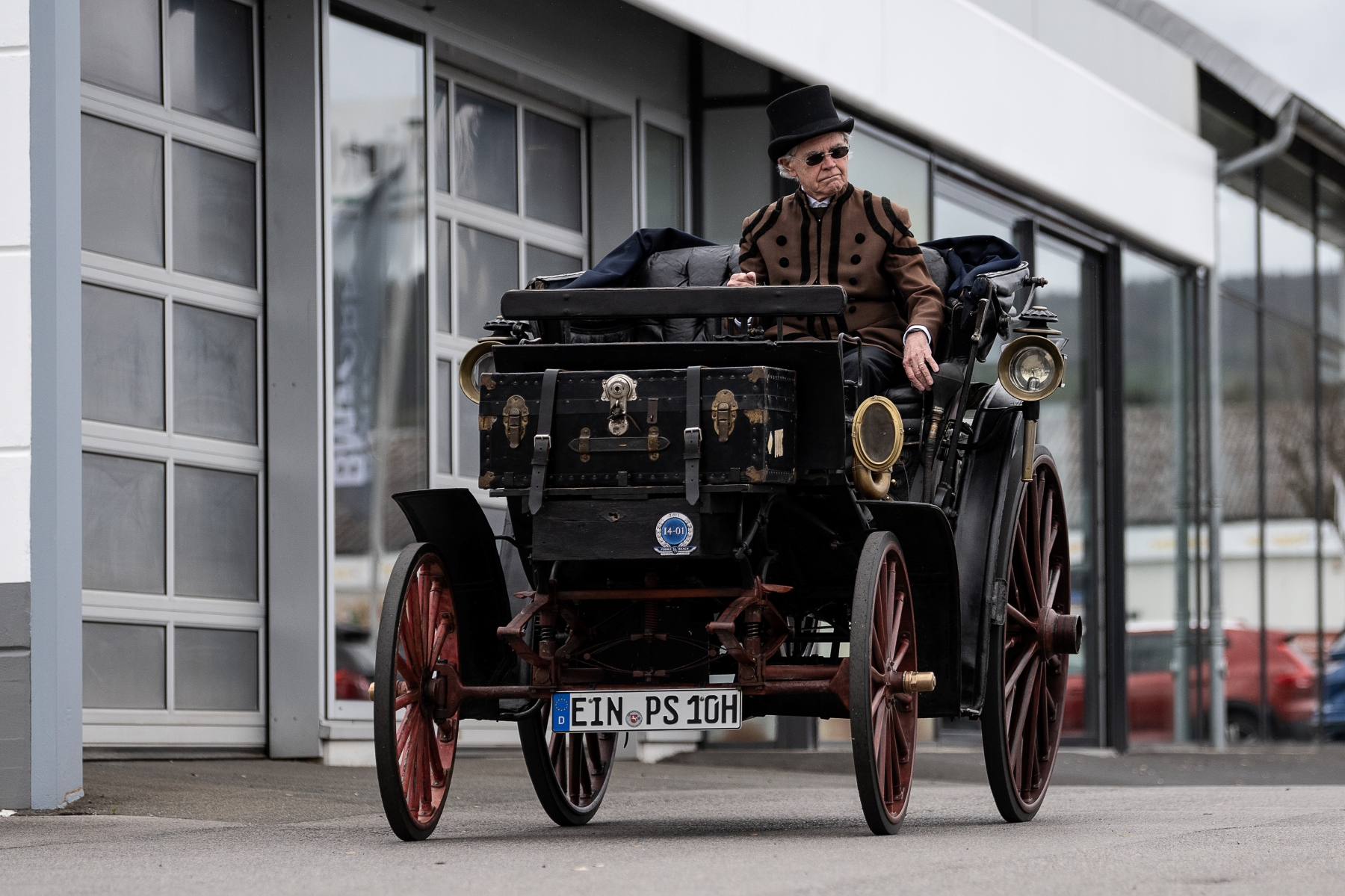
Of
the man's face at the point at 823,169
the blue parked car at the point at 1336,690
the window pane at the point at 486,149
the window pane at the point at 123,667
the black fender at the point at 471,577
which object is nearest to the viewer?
the black fender at the point at 471,577

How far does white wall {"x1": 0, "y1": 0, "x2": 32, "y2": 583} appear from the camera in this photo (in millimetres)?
7457

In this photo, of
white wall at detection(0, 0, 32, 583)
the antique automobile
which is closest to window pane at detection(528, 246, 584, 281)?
white wall at detection(0, 0, 32, 583)

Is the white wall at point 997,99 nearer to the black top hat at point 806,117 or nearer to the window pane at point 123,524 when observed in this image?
the window pane at point 123,524

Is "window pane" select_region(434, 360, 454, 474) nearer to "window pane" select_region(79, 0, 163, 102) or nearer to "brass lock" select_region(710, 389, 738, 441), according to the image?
"window pane" select_region(79, 0, 163, 102)

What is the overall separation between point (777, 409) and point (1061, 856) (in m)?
1.48

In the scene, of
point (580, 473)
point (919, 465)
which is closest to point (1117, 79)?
point (919, 465)

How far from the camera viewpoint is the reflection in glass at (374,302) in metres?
11.2

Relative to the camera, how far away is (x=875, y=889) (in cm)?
472

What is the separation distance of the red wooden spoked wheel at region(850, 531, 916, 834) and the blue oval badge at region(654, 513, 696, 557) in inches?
19.9

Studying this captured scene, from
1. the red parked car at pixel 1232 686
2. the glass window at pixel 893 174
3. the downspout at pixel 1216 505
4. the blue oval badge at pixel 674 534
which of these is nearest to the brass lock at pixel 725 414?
the blue oval badge at pixel 674 534

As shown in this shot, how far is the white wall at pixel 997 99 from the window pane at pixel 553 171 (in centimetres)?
133

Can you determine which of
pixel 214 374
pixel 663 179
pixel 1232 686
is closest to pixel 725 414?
pixel 214 374

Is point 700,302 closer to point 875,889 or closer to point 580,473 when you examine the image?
point 580,473

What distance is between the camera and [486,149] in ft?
42.3
